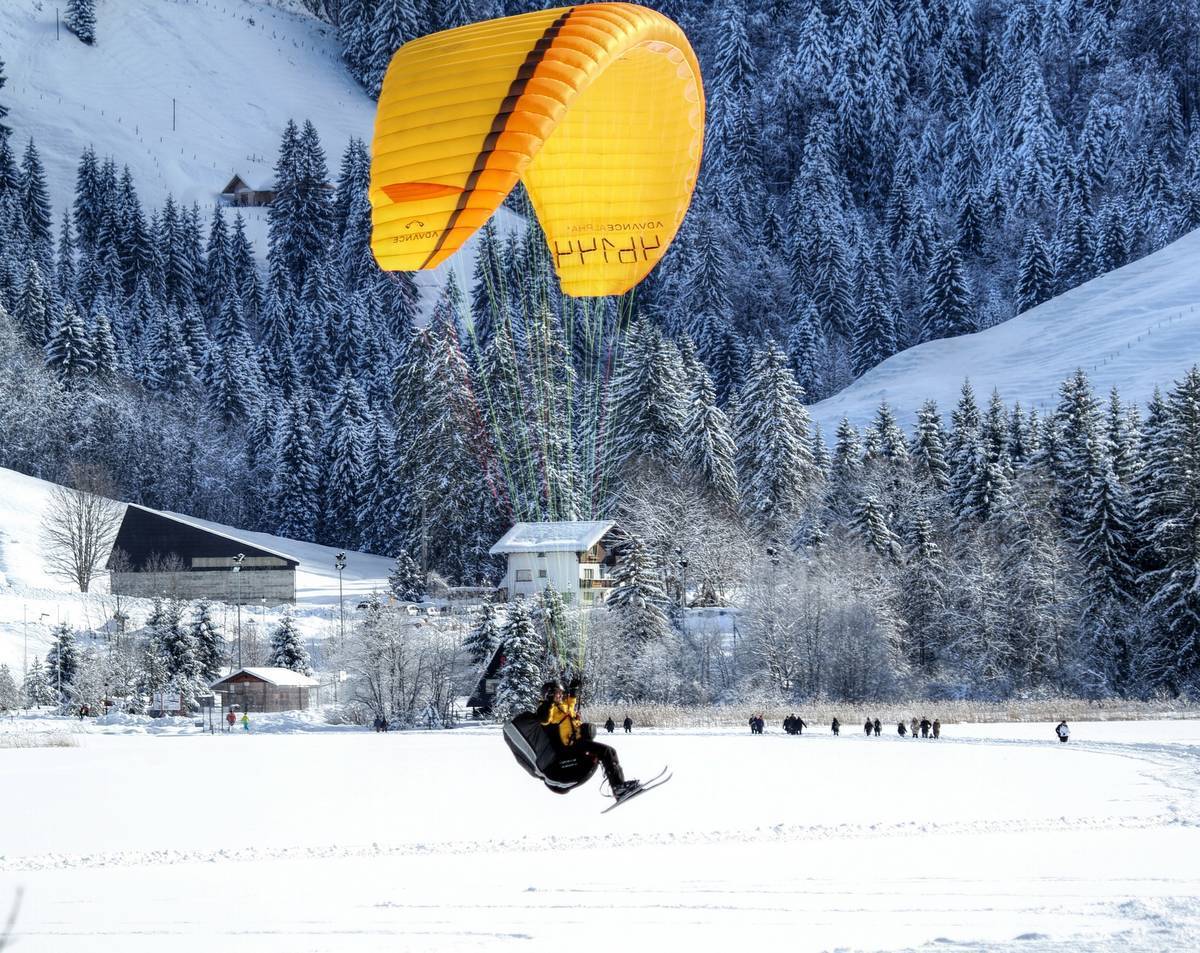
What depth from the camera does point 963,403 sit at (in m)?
53.6

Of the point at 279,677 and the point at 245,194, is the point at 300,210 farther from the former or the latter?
the point at 279,677

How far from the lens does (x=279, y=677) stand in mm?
40344

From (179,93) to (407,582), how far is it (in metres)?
77.3

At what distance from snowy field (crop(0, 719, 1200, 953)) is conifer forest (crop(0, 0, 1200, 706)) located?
355 centimetres

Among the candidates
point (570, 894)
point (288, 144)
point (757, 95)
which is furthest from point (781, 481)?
point (757, 95)

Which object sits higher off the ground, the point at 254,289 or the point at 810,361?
the point at 254,289

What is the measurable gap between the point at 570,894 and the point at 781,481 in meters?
39.0

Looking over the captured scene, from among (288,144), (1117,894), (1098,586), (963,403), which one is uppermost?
(288,144)

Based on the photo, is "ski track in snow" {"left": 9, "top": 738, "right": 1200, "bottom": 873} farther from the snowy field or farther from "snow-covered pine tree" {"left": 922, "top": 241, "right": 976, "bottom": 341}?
"snow-covered pine tree" {"left": 922, "top": 241, "right": 976, "bottom": 341}

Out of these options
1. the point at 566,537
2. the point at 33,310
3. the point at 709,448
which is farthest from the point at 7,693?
the point at 33,310

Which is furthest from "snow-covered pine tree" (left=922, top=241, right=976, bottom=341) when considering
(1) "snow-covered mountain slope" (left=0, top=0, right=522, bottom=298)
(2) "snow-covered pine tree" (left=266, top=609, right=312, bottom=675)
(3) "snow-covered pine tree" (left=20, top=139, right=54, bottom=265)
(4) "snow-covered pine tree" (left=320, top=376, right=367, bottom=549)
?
(3) "snow-covered pine tree" (left=20, top=139, right=54, bottom=265)

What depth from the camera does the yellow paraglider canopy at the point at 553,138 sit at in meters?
12.0

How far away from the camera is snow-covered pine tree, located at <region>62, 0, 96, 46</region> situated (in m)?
118

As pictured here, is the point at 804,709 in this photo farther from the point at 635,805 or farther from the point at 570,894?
the point at 570,894
